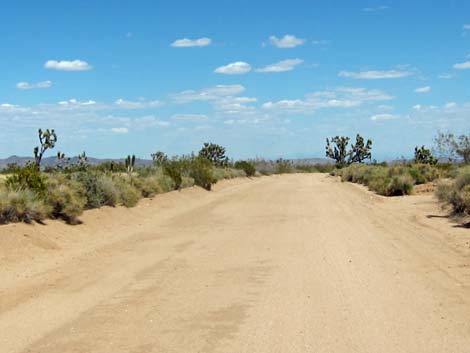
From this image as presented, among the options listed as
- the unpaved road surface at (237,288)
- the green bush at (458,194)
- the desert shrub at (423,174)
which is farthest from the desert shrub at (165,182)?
the desert shrub at (423,174)

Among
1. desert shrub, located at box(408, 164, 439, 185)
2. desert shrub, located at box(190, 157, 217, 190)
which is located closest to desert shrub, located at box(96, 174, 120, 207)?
desert shrub, located at box(190, 157, 217, 190)

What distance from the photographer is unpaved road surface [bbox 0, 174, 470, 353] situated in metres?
8.08

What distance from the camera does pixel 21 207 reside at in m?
17.9

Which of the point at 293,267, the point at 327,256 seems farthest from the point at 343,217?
the point at 293,267

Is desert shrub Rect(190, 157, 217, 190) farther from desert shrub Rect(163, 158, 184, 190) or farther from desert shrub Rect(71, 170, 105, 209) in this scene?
desert shrub Rect(71, 170, 105, 209)

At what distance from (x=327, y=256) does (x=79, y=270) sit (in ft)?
18.3

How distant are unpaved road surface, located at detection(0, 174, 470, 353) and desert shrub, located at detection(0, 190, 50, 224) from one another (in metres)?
0.49

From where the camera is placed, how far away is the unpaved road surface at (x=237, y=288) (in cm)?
808

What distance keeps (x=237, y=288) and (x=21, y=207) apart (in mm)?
9171

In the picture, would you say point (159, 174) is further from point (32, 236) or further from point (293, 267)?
point (293, 267)

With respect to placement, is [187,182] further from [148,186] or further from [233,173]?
[233,173]

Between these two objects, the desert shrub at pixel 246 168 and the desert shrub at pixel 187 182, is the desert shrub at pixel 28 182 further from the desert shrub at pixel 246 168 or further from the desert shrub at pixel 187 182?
the desert shrub at pixel 246 168

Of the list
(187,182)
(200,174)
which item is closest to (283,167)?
(200,174)

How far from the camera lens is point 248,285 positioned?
450 inches
